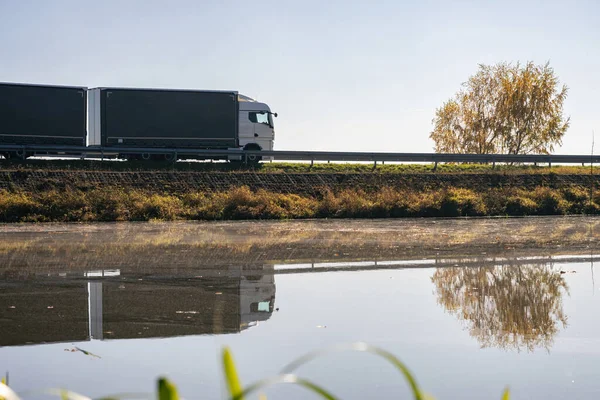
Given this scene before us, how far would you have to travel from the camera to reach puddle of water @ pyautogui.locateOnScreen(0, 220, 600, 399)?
652 cm

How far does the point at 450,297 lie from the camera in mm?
11219

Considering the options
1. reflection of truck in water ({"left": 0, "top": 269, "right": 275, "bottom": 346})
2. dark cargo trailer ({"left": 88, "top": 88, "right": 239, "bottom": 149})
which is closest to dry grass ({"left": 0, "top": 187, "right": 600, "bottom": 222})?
dark cargo trailer ({"left": 88, "top": 88, "right": 239, "bottom": 149})

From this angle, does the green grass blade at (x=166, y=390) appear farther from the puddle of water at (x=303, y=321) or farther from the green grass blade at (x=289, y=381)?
the puddle of water at (x=303, y=321)

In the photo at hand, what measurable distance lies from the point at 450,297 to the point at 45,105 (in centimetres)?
2792

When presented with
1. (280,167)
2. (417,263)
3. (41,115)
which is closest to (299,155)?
(280,167)

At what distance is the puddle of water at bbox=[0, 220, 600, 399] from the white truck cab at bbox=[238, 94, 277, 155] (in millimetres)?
22875

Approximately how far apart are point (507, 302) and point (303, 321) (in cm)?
302

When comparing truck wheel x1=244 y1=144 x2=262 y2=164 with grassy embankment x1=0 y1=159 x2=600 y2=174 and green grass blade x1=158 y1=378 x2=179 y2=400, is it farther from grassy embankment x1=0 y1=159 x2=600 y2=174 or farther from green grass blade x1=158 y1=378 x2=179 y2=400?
green grass blade x1=158 y1=378 x2=179 y2=400

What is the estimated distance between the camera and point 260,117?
39.7 m

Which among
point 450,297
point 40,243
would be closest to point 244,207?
point 40,243

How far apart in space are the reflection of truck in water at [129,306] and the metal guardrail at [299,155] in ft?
74.6

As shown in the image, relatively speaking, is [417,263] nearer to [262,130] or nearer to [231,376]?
[231,376]

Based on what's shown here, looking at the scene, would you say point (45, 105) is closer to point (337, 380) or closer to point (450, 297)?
point (450, 297)

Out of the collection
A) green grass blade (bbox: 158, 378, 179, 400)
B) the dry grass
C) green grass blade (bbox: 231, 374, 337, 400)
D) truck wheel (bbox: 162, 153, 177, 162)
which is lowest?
the dry grass
